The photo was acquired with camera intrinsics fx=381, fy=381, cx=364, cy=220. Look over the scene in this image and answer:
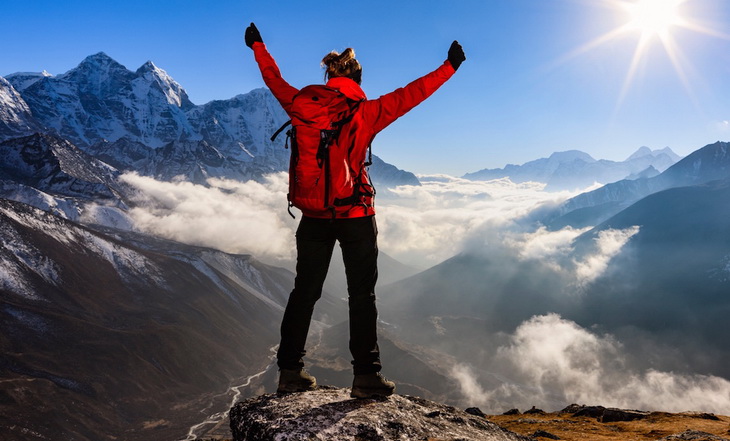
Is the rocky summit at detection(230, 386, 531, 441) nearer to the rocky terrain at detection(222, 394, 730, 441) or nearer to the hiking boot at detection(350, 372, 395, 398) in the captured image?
the rocky terrain at detection(222, 394, 730, 441)

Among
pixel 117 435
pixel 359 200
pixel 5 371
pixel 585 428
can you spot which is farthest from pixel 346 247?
pixel 5 371

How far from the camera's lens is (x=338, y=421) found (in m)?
5.46

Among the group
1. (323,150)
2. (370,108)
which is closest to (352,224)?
(323,150)

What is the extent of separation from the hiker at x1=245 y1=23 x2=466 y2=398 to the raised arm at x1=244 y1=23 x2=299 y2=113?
24 mm

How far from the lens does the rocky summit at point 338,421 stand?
5.28 m

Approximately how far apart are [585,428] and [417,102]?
24.5 metres

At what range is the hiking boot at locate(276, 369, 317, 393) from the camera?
6.73 metres

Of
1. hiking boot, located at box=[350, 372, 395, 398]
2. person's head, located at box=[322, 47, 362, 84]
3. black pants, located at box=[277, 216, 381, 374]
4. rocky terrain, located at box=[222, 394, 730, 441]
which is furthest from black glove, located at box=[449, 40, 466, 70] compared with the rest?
rocky terrain, located at box=[222, 394, 730, 441]

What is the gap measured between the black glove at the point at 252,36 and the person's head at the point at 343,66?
164 centimetres

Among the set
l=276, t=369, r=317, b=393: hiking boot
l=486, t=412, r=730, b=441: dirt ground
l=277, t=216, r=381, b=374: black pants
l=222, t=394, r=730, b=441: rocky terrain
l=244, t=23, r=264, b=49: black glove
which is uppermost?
l=244, t=23, r=264, b=49: black glove

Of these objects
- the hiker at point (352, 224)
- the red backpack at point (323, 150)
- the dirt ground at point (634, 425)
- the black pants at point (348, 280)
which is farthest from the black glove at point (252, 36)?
the dirt ground at point (634, 425)

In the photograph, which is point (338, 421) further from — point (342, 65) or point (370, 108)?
point (342, 65)

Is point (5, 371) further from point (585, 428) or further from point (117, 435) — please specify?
point (585, 428)

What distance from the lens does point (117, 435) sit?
607 ft
